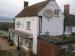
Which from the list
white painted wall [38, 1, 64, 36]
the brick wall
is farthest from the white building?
Result: the brick wall

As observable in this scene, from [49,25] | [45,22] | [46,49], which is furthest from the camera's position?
[49,25]

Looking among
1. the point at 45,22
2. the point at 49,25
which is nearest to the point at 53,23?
the point at 49,25

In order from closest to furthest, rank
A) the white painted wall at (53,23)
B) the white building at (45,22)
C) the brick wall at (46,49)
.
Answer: the brick wall at (46,49)
the white building at (45,22)
the white painted wall at (53,23)

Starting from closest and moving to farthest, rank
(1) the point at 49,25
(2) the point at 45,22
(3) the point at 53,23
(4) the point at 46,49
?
(4) the point at 46,49
(2) the point at 45,22
(1) the point at 49,25
(3) the point at 53,23

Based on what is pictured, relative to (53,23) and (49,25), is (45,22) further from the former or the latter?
(53,23)

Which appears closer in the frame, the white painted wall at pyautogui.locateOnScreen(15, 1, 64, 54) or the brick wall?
the brick wall

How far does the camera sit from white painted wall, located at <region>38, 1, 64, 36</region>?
81.5ft

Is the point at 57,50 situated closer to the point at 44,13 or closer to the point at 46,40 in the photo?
the point at 46,40

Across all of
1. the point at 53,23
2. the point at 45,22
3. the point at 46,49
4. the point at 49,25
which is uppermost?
the point at 45,22

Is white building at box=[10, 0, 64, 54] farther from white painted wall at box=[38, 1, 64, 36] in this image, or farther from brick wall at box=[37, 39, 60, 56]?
brick wall at box=[37, 39, 60, 56]

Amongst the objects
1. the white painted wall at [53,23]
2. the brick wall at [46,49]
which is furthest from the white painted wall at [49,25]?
the brick wall at [46,49]

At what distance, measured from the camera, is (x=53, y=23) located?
25547 mm

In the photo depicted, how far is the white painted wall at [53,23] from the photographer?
2484 cm

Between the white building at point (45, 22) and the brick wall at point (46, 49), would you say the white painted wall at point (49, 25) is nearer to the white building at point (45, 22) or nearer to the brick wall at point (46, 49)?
the white building at point (45, 22)
